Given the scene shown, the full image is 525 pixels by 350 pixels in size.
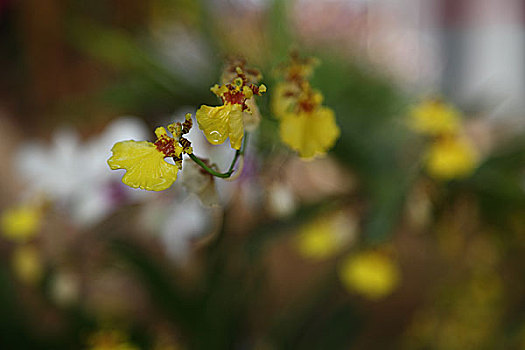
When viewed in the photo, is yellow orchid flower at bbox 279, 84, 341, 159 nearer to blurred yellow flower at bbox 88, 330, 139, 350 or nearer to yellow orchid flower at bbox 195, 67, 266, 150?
yellow orchid flower at bbox 195, 67, 266, 150

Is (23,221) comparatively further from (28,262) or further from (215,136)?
(215,136)

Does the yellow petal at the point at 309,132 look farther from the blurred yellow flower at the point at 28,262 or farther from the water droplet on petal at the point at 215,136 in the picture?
the blurred yellow flower at the point at 28,262

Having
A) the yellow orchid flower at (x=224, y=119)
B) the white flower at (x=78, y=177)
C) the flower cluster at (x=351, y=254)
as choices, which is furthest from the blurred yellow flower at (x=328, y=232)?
the yellow orchid flower at (x=224, y=119)

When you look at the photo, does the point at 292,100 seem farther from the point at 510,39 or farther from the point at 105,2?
the point at 510,39

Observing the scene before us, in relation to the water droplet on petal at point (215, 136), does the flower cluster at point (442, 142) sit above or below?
above

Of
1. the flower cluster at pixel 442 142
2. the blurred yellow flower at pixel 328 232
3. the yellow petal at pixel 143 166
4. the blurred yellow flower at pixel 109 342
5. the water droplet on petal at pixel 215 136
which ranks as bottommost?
the blurred yellow flower at pixel 109 342

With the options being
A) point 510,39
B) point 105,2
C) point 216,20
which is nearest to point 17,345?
point 216,20

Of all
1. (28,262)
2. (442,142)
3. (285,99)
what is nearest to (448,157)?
(442,142)
